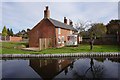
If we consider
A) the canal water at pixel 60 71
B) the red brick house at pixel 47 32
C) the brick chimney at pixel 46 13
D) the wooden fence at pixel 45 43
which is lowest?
the canal water at pixel 60 71

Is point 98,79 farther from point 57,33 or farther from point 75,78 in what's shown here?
point 57,33

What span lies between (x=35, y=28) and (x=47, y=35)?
10.7 ft

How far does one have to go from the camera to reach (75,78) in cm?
1123

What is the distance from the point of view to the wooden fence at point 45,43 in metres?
28.3

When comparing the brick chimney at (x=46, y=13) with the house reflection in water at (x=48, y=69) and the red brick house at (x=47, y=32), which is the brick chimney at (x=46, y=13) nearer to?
the red brick house at (x=47, y=32)

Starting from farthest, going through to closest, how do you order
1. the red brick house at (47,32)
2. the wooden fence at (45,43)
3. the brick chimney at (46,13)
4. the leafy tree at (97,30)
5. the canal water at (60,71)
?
the leafy tree at (97,30), the brick chimney at (46,13), the red brick house at (47,32), the wooden fence at (45,43), the canal water at (60,71)

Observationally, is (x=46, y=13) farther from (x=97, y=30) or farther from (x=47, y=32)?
(x=97, y=30)

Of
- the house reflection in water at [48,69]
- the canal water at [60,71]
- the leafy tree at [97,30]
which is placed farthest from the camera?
the leafy tree at [97,30]

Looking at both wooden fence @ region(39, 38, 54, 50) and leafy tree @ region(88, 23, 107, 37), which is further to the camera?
leafy tree @ region(88, 23, 107, 37)

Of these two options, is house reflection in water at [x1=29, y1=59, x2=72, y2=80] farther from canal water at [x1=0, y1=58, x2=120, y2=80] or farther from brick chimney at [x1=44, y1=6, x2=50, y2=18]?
brick chimney at [x1=44, y1=6, x2=50, y2=18]

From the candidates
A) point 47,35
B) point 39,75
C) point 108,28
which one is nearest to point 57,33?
point 47,35

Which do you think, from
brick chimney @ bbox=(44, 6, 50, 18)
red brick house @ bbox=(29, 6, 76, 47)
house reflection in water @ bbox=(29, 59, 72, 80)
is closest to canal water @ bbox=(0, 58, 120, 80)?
house reflection in water @ bbox=(29, 59, 72, 80)

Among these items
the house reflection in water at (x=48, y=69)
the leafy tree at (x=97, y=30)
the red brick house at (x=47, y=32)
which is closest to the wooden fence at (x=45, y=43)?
the red brick house at (x=47, y=32)

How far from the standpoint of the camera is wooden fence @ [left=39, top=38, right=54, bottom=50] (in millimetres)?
28300
